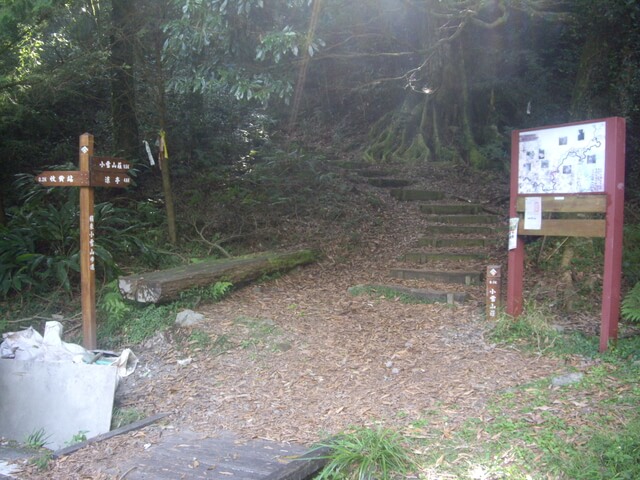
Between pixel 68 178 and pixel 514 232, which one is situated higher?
pixel 68 178

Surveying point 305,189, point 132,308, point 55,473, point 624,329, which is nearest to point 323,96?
point 305,189

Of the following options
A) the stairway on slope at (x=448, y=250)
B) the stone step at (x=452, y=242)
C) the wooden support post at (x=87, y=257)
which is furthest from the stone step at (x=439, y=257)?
the wooden support post at (x=87, y=257)

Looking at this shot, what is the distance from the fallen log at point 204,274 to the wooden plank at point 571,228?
3.55 metres

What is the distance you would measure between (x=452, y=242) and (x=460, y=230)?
0.70m

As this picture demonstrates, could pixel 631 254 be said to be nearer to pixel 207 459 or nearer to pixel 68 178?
pixel 207 459

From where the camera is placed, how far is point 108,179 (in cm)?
641

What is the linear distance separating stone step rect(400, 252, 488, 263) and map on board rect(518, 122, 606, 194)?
2.80 m

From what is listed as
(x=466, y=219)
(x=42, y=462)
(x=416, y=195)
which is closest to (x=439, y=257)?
(x=466, y=219)

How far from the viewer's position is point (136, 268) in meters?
8.51

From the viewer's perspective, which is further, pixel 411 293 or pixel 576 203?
pixel 411 293

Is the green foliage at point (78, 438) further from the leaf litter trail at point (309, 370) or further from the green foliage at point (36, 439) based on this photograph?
the leaf litter trail at point (309, 370)

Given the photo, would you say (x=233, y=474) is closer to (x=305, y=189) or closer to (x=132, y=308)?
(x=132, y=308)

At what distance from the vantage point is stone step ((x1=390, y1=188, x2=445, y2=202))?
1212cm

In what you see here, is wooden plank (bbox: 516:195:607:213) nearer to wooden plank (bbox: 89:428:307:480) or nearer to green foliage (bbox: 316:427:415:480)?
green foliage (bbox: 316:427:415:480)
